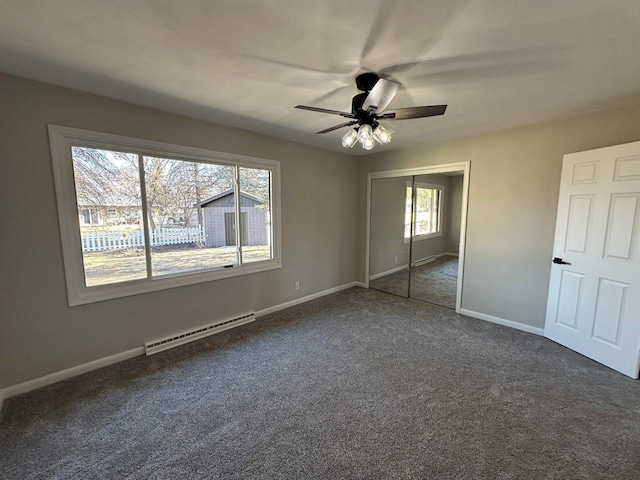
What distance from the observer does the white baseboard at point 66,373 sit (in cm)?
212

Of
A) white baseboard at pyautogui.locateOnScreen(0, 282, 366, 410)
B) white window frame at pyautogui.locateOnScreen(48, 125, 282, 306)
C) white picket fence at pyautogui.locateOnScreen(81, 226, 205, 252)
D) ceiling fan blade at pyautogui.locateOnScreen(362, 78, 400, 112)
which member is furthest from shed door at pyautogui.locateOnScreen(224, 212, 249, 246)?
ceiling fan blade at pyautogui.locateOnScreen(362, 78, 400, 112)

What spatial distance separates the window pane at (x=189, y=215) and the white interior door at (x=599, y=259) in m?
3.84

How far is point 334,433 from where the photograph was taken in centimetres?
178

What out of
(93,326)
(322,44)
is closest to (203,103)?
(322,44)

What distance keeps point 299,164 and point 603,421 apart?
4001mm

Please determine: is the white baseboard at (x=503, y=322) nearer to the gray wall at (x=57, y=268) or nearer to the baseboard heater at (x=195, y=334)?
the gray wall at (x=57, y=268)

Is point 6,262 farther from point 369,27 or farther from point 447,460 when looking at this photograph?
point 447,460

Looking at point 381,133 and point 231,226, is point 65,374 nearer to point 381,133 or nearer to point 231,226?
point 231,226

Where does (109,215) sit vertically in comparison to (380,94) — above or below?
below

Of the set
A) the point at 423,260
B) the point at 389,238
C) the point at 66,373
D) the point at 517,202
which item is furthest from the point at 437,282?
the point at 66,373

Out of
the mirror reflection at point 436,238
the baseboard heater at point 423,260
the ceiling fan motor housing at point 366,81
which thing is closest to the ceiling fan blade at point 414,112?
the ceiling fan motor housing at point 366,81

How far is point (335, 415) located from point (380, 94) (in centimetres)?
240

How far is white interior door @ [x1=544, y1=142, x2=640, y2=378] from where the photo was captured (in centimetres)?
237

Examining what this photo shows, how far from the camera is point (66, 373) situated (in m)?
2.34
